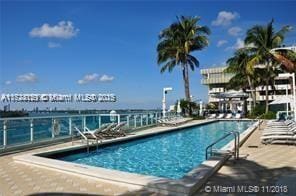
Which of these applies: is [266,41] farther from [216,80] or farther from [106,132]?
[216,80]

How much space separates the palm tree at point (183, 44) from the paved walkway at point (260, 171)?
25.2 metres

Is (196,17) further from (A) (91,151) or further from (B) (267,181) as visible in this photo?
(B) (267,181)

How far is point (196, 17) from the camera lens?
36.4m

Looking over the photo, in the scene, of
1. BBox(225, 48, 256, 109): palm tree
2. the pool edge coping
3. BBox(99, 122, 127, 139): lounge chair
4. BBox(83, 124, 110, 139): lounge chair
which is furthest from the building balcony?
the pool edge coping

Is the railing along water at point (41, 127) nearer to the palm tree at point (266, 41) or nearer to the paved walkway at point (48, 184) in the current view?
the paved walkway at point (48, 184)

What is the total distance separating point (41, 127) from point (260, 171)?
25.0 feet

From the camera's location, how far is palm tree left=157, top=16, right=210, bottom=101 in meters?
35.3

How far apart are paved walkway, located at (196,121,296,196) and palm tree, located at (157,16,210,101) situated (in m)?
25.2

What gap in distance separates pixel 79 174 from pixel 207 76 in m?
72.9

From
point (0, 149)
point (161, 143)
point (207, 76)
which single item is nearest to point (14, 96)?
point (161, 143)

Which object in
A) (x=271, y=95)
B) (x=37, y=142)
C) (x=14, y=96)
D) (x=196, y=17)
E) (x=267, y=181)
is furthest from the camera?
(x=271, y=95)

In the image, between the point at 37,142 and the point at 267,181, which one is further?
the point at 37,142

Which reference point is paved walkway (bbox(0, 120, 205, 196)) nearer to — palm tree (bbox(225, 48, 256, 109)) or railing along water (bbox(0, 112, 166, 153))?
railing along water (bbox(0, 112, 166, 153))

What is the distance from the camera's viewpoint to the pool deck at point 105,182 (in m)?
6.30
